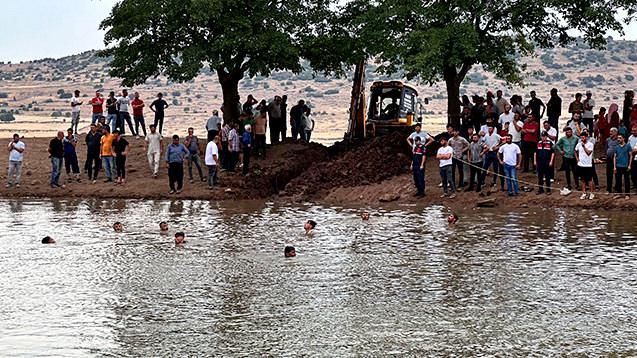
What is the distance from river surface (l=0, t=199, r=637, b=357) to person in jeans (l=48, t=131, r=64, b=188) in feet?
19.3

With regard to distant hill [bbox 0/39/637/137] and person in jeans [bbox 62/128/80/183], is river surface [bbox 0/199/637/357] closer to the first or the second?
person in jeans [bbox 62/128/80/183]

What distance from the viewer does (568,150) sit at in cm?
3005

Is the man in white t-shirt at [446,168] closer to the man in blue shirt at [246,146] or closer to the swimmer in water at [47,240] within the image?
the man in blue shirt at [246,146]

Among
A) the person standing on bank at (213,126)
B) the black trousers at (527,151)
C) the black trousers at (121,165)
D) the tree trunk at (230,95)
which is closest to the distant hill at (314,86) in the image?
the tree trunk at (230,95)

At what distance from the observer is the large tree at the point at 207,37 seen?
37.5 meters

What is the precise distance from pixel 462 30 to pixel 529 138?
16.7 feet

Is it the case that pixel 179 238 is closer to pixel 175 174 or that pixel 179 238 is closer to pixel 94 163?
pixel 175 174

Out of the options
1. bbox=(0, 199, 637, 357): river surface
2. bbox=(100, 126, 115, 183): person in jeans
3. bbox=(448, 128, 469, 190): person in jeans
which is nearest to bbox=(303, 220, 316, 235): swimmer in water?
bbox=(0, 199, 637, 357): river surface

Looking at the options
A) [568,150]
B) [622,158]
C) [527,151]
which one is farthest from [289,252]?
[527,151]

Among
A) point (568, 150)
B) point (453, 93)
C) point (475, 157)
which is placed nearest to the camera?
point (568, 150)

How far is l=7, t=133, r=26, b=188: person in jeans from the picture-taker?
35688 millimetres

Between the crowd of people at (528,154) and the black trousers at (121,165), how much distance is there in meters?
8.85

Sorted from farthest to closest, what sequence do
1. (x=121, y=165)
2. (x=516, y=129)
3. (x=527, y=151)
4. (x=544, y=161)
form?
(x=121, y=165) → (x=527, y=151) → (x=516, y=129) → (x=544, y=161)

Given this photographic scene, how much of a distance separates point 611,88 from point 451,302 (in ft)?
305
